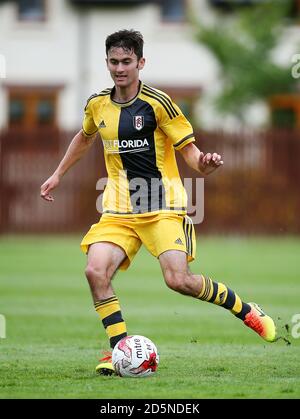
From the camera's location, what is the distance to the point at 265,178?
90.6 ft

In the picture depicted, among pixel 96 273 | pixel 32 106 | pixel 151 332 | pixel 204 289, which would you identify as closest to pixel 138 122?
pixel 96 273

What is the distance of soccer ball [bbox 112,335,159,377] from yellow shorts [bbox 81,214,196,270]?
2.49 feet

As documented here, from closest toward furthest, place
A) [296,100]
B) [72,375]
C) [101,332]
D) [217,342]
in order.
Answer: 1. [72,375]
2. [217,342]
3. [101,332]
4. [296,100]

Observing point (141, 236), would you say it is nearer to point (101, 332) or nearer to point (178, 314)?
point (101, 332)

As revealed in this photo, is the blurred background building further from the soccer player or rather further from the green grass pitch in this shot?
the soccer player

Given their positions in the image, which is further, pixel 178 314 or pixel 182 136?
pixel 178 314

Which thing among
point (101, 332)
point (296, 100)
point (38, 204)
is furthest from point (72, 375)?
point (296, 100)

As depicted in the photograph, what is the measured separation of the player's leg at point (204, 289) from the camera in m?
8.91

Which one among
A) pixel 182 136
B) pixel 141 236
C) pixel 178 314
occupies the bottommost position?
pixel 178 314

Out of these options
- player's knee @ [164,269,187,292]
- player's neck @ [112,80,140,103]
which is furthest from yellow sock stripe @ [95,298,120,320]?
player's neck @ [112,80,140,103]

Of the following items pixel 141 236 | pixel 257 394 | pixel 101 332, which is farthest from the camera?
pixel 101 332

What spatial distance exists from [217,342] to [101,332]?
1.44 m

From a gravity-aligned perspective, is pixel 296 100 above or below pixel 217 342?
above

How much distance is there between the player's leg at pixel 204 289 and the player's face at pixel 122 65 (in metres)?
1.35
